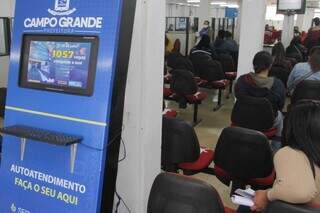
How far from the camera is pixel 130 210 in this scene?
2352 millimetres

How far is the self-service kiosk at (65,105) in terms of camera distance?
77.5 inches

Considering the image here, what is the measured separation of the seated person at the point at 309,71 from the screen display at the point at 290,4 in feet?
10.8

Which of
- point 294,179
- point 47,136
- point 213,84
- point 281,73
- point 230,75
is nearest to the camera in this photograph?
point 294,179

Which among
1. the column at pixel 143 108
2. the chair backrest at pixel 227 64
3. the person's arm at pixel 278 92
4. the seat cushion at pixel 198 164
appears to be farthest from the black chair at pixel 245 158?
the chair backrest at pixel 227 64

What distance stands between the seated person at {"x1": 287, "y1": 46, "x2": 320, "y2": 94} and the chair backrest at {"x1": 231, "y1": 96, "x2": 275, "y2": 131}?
0.91 meters

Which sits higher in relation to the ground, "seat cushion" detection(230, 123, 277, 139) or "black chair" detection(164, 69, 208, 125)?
"black chair" detection(164, 69, 208, 125)

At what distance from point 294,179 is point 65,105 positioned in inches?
48.6

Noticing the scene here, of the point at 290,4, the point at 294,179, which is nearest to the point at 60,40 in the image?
the point at 294,179

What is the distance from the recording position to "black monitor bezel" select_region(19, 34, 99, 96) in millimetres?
1996

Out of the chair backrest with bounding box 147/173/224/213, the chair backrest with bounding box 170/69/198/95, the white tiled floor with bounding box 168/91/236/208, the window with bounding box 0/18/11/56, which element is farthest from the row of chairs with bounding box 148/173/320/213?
the window with bounding box 0/18/11/56

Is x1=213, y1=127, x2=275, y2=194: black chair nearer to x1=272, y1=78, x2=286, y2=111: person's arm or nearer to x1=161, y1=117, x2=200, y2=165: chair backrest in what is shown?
x1=161, y1=117, x2=200, y2=165: chair backrest

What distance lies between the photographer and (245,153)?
2496 millimetres

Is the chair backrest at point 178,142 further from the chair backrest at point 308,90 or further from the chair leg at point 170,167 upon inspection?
the chair backrest at point 308,90

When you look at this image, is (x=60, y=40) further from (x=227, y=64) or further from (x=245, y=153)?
(x=227, y=64)
